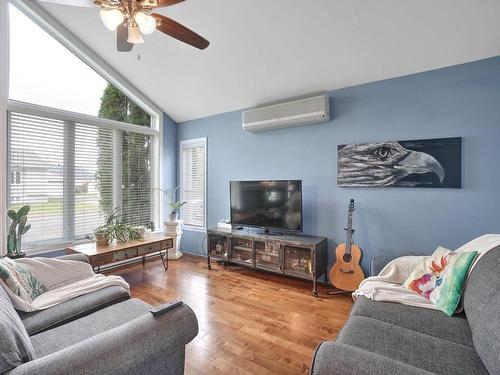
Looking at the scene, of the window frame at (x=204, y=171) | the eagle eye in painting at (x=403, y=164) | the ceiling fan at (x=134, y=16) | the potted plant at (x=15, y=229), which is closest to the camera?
the ceiling fan at (x=134, y=16)

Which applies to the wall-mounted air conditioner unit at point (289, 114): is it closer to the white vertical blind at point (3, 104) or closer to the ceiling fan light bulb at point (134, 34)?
the ceiling fan light bulb at point (134, 34)

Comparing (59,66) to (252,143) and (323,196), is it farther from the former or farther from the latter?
(323,196)

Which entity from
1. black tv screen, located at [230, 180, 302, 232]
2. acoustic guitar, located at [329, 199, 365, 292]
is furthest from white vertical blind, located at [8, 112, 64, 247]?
acoustic guitar, located at [329, 199, 365, 292]

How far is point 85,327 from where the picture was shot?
1492 millimetres

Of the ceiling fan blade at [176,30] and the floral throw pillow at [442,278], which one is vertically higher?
the ceiling fan blade at [176,30]

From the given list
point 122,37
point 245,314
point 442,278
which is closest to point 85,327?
point 245,314

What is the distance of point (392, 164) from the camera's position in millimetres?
2771

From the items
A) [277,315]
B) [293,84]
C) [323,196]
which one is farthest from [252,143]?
[277,315]

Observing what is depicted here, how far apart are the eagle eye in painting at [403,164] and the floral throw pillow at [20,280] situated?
9.88 ft

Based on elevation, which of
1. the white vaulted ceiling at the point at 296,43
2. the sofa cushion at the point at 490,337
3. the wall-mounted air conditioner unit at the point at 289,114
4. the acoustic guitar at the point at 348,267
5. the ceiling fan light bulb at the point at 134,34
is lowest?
the acoustic guitar at the point at 348,267

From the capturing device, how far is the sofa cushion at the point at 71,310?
5.07 ft

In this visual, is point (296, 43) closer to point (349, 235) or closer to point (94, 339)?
point (349, 235)

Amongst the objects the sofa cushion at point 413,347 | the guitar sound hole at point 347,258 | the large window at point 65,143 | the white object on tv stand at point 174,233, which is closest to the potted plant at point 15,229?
the large window at point 65,143

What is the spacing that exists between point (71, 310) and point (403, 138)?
3.29 metres
